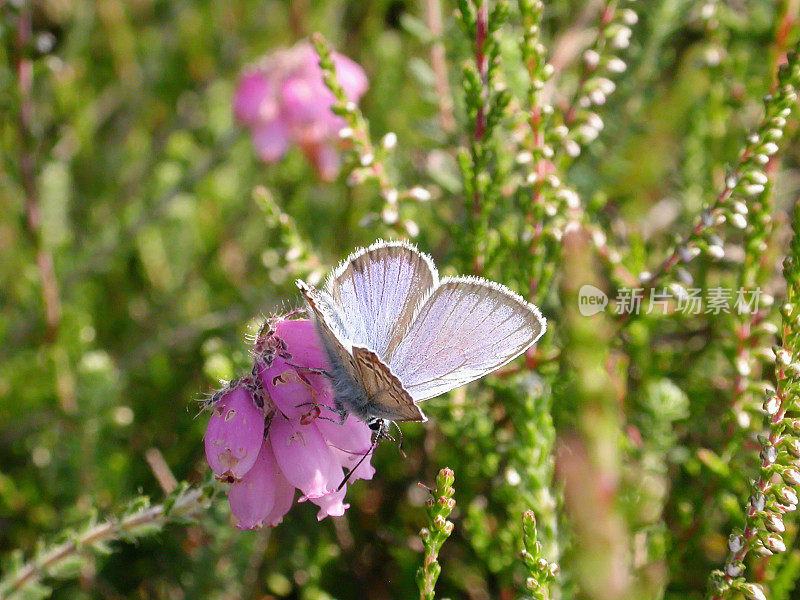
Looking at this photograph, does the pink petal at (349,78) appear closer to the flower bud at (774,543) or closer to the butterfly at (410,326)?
the butterfly at (410,326)

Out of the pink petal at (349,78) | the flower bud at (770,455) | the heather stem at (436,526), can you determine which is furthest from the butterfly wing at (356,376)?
the pink petal at (349,78)

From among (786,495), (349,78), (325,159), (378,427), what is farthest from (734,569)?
(325,159)

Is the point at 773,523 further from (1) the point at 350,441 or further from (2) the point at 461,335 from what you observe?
(1) the point at 350,441

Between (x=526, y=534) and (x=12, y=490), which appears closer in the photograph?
(x=526, y=534)

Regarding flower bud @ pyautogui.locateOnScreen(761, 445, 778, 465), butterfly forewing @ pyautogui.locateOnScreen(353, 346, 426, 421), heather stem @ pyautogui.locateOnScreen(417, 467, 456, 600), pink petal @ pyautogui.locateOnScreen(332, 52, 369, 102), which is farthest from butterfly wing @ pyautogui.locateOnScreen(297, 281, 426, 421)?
pink petal @ pyautogui.locateOnScreen(332, 52, 369, 102)

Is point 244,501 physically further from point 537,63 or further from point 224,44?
A: point 224,44

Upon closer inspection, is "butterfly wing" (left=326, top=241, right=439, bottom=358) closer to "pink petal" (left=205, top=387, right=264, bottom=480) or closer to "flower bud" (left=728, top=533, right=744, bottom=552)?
"pink petal" (left=205, top=387, right=264, bottom=480)

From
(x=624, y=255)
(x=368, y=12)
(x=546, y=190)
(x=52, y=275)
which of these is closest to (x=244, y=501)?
(x=546, y=190)
